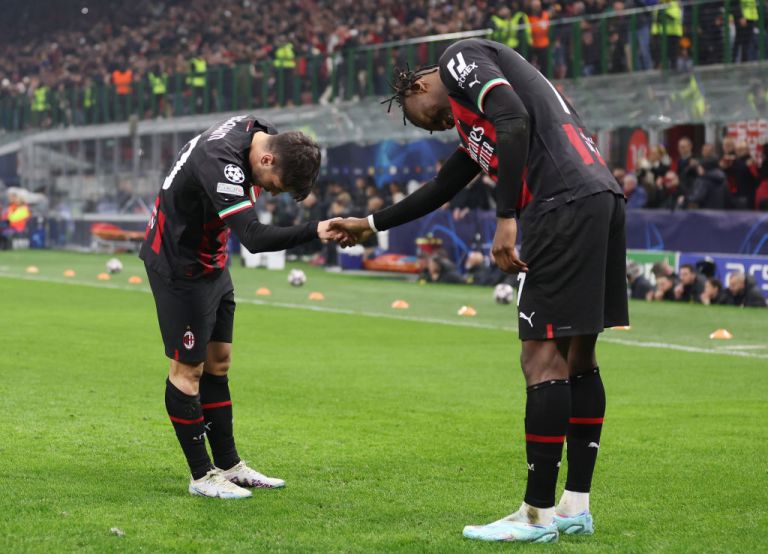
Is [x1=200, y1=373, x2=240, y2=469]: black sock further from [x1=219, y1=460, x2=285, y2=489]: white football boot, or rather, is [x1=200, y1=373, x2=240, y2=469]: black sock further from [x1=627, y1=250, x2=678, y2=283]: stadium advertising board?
[x1=627, y1=250, x2=678, y2=283]: stadium advertising board

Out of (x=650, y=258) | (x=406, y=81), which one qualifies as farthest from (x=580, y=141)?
(x=650, y=258)

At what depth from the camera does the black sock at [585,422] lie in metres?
5.24

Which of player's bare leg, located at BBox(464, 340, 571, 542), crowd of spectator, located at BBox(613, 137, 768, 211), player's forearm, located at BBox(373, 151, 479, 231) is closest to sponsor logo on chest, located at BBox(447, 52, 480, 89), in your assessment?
player's forearm, located at BBox(373, 151, 479, 231)

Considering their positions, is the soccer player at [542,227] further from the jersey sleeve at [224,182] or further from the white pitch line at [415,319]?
the white pitch line at [415,319]

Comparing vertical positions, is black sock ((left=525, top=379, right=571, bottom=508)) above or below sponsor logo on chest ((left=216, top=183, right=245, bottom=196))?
below

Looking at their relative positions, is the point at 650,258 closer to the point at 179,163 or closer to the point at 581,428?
the point at 179,163

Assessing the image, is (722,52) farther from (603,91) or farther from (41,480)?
(41,480)

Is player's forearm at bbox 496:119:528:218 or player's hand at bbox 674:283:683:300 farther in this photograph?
player's hand at bbox 674:283:683:300

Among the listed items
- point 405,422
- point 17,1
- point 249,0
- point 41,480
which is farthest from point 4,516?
point 17,1

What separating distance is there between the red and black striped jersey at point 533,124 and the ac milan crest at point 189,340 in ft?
5.19

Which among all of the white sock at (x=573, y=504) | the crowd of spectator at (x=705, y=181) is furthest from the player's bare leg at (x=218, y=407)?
the crowd of spectator at (x=705, y=181)

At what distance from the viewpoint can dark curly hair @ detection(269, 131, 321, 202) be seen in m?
5.43

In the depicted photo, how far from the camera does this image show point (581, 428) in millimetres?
5250

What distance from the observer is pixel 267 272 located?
2670 cm
